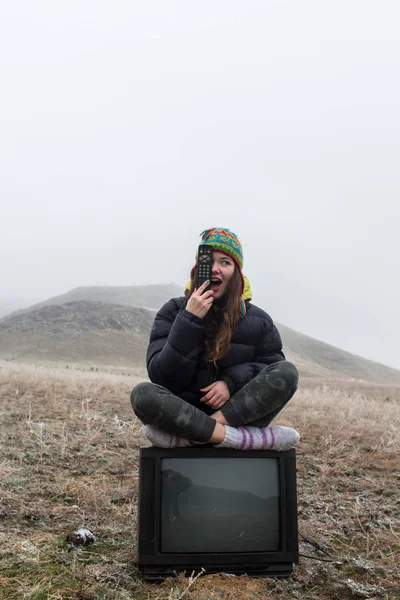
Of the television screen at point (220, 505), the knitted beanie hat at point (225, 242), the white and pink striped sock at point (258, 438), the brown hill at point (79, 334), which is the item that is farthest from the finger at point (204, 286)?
the brown hill at point (79, 334)

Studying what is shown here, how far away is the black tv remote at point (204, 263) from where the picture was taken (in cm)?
316

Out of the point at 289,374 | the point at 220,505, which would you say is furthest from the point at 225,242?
the point at 220,505

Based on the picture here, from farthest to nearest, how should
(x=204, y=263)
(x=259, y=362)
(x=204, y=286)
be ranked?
(x=259, y=362)
(x=204, y=263)
(x=204, y=286)

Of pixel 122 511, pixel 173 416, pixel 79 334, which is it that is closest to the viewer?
pixel 173 416

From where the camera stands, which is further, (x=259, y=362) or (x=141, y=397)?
(x=259, y=362)

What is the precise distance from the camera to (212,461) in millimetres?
2748

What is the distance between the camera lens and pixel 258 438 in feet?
9.14

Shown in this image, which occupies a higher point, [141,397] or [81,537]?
[141,397]

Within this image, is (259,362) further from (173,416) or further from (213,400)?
(173,416)

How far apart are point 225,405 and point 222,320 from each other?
631 mm

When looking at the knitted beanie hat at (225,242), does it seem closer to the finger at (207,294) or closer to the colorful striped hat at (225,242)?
the colorful striped hat at (225,242)

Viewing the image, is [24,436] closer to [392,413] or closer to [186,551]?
[186,551]

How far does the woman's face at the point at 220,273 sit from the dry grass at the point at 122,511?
1.60m

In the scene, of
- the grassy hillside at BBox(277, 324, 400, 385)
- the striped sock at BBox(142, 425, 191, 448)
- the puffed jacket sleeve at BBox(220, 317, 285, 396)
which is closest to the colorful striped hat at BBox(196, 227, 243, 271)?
the puffed jacket sleeve at BBox(220, 317, 285, 396)
